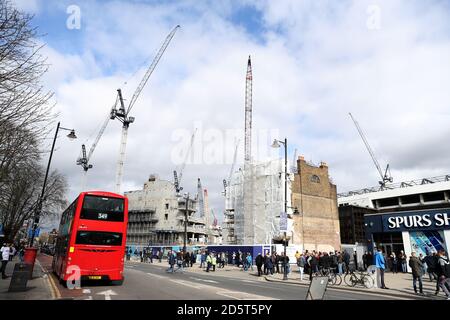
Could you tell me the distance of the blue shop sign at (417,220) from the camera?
982 inches

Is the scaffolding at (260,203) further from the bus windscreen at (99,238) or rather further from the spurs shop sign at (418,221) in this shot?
the bus windscreen at (99,238)

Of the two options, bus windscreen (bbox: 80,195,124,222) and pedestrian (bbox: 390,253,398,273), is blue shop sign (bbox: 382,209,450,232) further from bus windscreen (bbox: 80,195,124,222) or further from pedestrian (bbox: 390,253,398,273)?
bus windscreen (bbox: 80,195,124,222)

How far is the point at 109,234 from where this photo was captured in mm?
14344

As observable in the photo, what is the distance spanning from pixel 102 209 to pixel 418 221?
78.9 feet

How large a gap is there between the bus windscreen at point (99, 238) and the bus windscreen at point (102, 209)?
609mm

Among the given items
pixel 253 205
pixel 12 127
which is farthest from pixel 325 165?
pixel 12 127

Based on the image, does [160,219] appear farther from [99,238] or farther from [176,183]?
[99,238]

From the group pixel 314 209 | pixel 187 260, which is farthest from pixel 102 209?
pixel 314 209

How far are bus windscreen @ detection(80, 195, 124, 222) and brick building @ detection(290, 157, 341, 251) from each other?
116 feet

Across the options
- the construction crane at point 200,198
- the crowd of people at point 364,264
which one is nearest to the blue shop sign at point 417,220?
the crowd of people at point 364,264

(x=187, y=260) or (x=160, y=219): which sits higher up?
(x=160, y=219)

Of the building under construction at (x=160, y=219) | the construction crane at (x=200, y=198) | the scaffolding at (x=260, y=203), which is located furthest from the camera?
the construction crane at (x=200, y=198)

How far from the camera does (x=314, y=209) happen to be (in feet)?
164

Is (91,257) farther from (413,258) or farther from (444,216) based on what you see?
(444,216)
